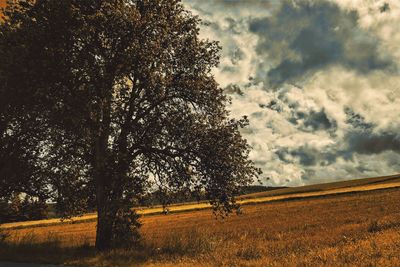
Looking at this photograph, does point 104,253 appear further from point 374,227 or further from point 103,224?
point 374,227

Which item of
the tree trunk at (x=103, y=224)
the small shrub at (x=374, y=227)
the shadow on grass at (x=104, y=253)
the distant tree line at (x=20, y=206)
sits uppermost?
the distant tree line at (x=20, y=206)

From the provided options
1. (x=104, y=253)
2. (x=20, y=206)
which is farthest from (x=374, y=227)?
(x=20, y=206)

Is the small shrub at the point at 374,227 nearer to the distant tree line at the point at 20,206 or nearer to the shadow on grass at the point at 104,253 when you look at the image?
the shadow on grass at the point at 104,253

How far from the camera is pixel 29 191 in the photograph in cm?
2528

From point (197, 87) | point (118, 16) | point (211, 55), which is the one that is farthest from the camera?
point (211, 55)

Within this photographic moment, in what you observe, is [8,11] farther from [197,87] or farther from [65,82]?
[197,87]

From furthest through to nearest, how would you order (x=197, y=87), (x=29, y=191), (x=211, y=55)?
(x=29, y=191) < (x=211, y=55) < (x=197, y=87)

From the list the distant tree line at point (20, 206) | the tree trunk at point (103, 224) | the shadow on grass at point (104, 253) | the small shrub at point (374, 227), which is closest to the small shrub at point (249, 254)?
the shadow on grass at point (104, 253)

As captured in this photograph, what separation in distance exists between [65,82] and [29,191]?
372 inches

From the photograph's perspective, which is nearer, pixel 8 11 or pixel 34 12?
pixel 34 12

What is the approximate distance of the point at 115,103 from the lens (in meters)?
20.1

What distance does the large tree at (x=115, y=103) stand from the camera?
62.2 ft

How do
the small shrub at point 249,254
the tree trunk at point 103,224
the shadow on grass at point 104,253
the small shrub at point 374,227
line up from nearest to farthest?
the small shrub at point 249,254, the shadow on grass at point 104,253, the tree trunk at point 103,224, the small shrub at point 374,227

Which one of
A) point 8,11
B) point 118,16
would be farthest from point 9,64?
point 118,16
